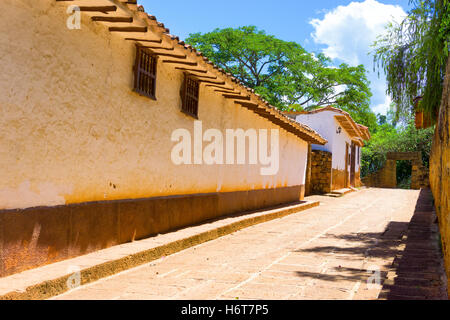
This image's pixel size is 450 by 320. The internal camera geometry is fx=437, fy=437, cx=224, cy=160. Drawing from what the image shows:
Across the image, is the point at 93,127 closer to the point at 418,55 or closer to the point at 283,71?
the point at 418,55

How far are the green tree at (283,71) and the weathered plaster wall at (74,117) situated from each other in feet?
75.9

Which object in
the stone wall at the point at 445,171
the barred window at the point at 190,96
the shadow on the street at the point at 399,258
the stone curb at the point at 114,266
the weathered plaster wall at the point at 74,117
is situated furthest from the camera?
the barred window at the point at 190,96

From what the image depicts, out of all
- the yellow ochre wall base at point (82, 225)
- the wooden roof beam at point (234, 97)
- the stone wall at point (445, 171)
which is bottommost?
the yellow ochre wall base at point (82, 225)

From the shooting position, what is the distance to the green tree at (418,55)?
22.2ft

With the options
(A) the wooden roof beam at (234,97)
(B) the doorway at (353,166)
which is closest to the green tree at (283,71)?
(B) the doorway at (353,166)

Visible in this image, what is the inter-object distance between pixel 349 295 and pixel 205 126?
17.2 ft

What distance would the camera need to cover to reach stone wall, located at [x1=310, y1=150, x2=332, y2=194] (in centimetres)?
2025

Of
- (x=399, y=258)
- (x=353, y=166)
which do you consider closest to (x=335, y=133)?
(x=353, y=166)

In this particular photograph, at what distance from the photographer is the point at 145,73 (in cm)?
638

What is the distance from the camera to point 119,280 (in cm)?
478

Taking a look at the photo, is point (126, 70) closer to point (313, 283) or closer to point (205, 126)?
point (205, 126)

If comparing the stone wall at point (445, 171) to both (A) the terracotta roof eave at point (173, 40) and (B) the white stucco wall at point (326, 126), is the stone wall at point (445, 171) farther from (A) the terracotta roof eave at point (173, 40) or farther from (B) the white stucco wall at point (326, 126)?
(B) the white stucco wall at point (326, 126)

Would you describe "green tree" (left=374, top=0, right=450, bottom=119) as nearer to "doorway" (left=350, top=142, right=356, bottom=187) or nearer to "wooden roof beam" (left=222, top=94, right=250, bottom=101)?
"wooden roof beam" (left=222, top=94, right=250, bottom=101)

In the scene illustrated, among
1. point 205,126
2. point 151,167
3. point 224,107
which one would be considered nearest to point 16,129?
point 151,167
